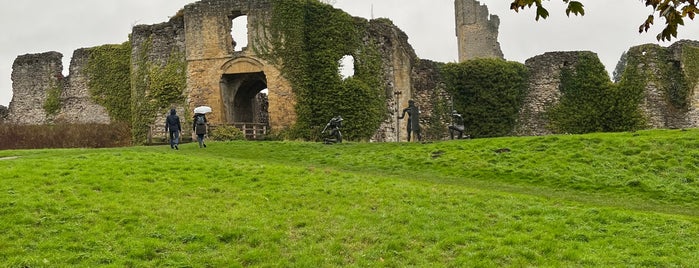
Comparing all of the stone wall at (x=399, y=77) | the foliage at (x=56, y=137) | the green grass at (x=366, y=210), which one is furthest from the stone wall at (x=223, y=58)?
the green grass at (x=366, y=210)

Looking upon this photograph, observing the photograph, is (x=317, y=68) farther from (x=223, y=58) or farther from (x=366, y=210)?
(x=366, y=210)

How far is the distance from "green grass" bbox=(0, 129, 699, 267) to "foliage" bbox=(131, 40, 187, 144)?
12045 mm

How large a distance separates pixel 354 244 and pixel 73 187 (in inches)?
239

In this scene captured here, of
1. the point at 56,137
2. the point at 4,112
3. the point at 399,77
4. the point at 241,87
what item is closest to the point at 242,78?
the point at 241,87

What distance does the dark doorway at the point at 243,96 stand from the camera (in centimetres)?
3062

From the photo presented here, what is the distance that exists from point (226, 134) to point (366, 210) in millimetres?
15897

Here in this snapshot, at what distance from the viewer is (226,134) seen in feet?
92.6

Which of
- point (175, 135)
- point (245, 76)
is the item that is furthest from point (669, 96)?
point (175, 135)

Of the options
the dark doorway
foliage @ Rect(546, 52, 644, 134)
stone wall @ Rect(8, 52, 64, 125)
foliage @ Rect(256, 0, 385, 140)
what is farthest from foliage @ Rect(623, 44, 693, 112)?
stone wall @ Rect(8, 52, 64, 125)

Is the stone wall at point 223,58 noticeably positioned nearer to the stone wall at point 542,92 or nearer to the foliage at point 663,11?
the stone wall at point 542,92

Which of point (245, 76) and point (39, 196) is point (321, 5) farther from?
point (39, 196)

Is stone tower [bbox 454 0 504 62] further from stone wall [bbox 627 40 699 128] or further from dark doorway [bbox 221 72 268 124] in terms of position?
dark doorway [bbox 221 72 268 124]

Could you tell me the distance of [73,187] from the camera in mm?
14062

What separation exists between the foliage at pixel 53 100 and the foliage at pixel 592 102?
24.0 meters
